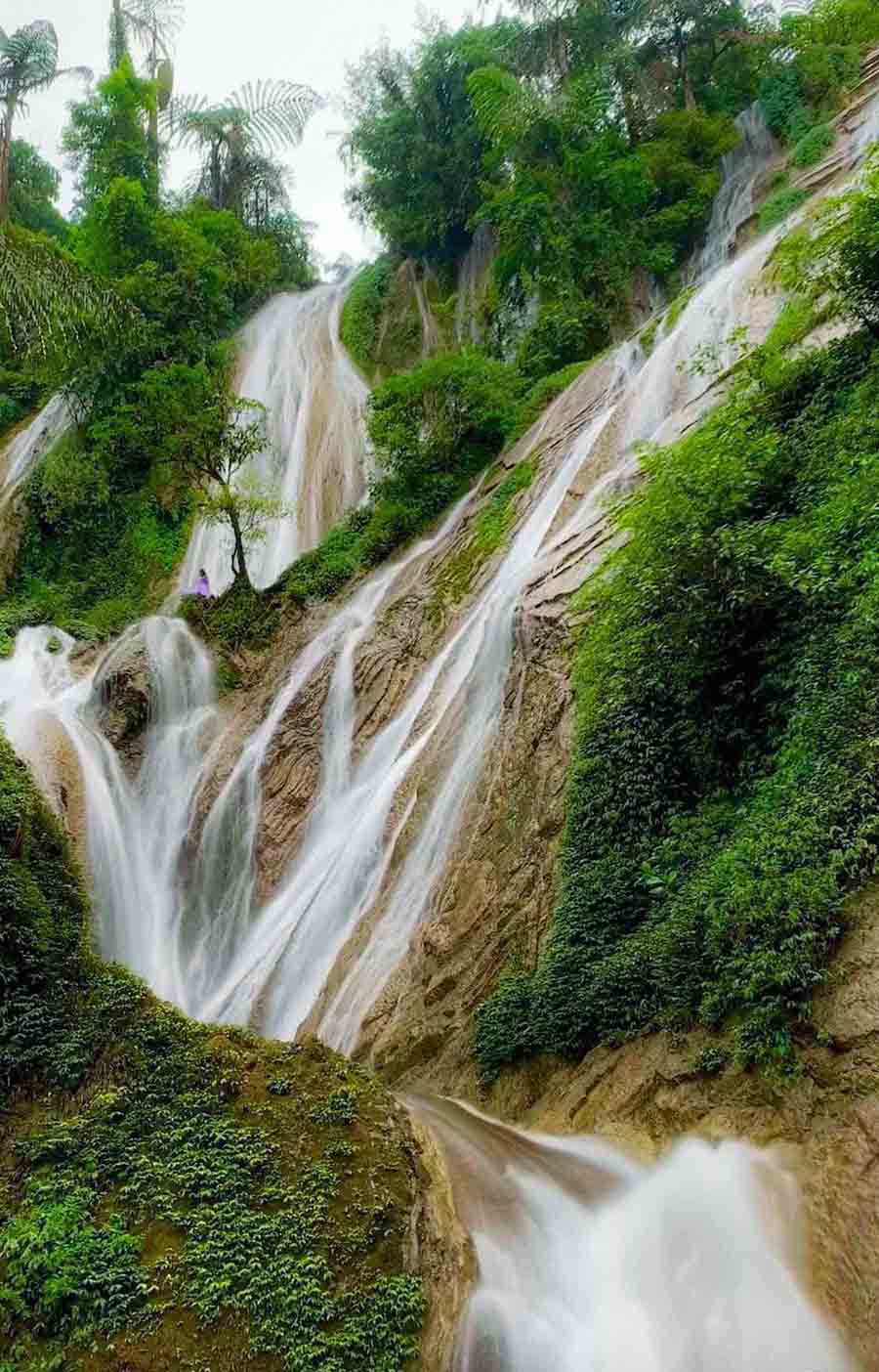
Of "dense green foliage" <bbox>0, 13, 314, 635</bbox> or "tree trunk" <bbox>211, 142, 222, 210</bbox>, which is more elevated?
"tree trunk" <bbox>211, 142, 222, 210</bbox>

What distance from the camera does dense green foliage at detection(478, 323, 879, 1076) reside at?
197 inches

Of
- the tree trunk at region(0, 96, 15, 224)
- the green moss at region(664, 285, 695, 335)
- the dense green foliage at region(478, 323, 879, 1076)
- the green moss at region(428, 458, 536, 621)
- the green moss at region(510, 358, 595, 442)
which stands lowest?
the dense green foliage at region(478, 323, 879, 1076)

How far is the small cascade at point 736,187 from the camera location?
19.6 metres

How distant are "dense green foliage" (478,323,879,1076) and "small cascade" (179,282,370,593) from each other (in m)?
13.4

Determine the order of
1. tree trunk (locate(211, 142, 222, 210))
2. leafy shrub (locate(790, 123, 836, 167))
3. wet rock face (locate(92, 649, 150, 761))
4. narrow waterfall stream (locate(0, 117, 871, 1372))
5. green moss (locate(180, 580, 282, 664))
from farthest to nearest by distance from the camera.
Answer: tree trunk (locate(211, 142, 222, 210))
leafy shrub (locate(790, 123, 836, 167))
green moss (locate(180, 580, 282, 664))
wet rock face (locate(92, 649, 150, 761))
narrow waterfall stream (locate(0, 117, 871, 1372))

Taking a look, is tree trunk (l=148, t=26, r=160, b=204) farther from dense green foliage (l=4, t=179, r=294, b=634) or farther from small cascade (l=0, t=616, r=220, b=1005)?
small cascade (l=0, t=616, r=220, b=1005)

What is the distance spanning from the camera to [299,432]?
74.8ft

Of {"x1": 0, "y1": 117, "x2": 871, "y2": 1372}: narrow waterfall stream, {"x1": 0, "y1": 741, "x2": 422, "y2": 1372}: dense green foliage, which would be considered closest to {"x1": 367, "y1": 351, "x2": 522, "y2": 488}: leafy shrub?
{"x1": 0, "y1": 117, "x2": 871, "y2": 1372}: narrow waterfall stream

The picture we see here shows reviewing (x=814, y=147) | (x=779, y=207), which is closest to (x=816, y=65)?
(x=814, y=147)

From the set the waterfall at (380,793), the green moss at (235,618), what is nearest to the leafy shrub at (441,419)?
the waterfall at (380,793)

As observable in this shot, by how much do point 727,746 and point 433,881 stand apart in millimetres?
3178

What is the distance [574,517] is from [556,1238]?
30.4 ft

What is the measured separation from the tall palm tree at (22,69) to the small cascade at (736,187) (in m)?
22.1

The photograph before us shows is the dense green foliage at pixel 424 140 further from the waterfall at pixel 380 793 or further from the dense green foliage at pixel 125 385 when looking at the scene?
the waterfall at pixel 380 793
